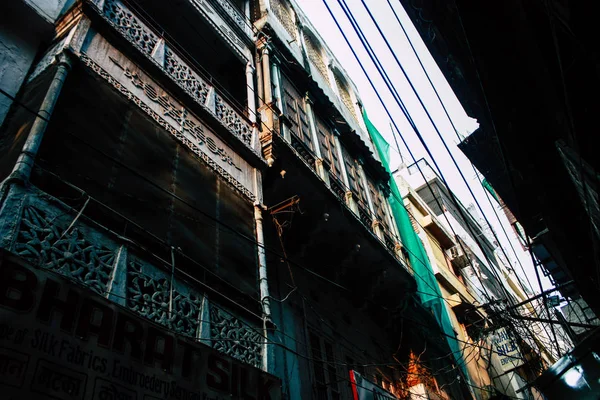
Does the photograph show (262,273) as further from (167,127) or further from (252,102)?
(252,102)

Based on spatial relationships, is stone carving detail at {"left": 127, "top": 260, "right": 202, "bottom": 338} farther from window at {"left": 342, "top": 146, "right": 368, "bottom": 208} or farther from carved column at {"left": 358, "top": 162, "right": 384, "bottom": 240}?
carved column at {"left": 358, "top": 162, "right": 384, "bottom": 240}

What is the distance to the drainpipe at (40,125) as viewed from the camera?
10.9 ft

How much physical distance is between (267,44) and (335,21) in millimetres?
5156

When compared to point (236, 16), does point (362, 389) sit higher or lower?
lower

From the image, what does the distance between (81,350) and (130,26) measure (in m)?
4.84

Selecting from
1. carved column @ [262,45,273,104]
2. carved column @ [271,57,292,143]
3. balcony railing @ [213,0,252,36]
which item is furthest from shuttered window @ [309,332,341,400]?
balcony railing @ [213,0,252,36]

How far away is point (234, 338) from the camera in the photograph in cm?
453

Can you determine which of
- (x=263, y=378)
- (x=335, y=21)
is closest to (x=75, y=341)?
(x=263, y=378)

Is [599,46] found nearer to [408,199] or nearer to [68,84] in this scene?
[68,84]

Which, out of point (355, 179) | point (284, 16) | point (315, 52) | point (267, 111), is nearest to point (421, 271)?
point (355, 179)

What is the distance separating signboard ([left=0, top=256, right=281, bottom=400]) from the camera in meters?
2.48

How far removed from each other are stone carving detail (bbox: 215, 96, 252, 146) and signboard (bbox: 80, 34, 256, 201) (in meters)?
0.50

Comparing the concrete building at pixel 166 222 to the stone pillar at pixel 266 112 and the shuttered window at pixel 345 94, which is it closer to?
the stone pillar at pixel 266 112

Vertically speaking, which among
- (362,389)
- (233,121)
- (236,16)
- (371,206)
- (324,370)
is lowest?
(362,389)
